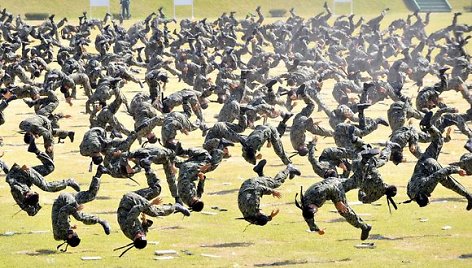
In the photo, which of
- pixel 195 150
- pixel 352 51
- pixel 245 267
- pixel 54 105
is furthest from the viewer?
pixel 352 51

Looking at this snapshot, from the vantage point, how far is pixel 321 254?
99.2 ft

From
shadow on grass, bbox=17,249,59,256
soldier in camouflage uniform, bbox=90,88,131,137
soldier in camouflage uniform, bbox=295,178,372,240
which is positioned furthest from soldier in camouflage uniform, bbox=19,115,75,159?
soldier in camouflage uniform, bbox=295,178,372,240

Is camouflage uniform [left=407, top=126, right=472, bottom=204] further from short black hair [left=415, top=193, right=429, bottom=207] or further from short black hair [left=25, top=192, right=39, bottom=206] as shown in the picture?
short black hair [left=25, top=192, right=39, bottom=206]

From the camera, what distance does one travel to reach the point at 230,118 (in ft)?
160

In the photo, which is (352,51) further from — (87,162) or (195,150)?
(195,150)

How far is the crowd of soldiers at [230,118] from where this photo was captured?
30719mm

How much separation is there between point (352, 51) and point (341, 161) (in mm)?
53206

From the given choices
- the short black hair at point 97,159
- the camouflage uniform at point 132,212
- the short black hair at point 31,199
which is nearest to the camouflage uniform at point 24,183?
the short black hair at point 31,199

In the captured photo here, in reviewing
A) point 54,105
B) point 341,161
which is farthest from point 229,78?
point 341,161

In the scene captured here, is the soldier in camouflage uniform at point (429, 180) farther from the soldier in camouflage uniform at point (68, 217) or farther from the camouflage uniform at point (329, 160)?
the soldier in camouflage uniform at point (68, 217)

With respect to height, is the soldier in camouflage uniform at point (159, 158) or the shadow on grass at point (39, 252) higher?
the soldier in camouflage uniform at point (159, 158)

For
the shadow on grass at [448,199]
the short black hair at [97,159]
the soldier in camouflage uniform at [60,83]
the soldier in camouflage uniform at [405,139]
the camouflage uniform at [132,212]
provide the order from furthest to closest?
the soldier in camouflage uniform at [60,83]
the short black hair at [97,159]
the shadow on grass at [448,199]
the soldier in camouflage uniform at [405,139]
the camouflage uniform at [132,212]

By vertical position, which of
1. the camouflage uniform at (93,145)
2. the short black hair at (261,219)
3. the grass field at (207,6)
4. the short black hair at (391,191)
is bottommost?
the short black hair at (261,219)

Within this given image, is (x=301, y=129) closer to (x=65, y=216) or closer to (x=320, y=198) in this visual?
(x=320, y=198)
